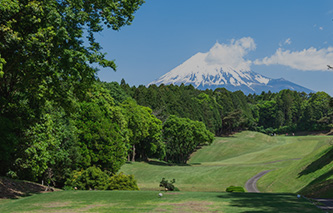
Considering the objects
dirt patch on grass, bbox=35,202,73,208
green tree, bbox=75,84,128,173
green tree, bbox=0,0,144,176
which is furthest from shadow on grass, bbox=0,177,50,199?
green tree, bbox=75,84,128,173

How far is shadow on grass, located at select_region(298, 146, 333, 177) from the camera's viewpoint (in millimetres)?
34688

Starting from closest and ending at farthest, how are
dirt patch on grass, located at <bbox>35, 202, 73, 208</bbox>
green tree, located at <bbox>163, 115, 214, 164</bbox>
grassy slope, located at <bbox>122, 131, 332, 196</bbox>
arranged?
dirt patch on grass, located at <bbox>35, 202, 73, 208</bbox> < grassy slope, located at <bbox>122, 131, 332, 196</bbox> < green tree, located at <bbox>163, 115, 214, 164</bbox>

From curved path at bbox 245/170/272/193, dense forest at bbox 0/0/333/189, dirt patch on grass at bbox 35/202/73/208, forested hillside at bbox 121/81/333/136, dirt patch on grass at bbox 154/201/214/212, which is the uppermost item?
forested hillside at bbox 121/81/333/136

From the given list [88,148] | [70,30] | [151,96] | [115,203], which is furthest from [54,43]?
[151,96]

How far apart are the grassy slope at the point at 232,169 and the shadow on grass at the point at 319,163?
87cm

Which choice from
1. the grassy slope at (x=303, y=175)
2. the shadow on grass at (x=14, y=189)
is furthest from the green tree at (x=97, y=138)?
the grassy slope at (x=303, y=175)

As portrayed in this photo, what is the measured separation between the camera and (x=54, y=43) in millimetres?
15133

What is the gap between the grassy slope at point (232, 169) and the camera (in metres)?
40.4

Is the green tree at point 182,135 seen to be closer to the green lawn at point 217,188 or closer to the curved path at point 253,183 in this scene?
the green lawn at point 217,188

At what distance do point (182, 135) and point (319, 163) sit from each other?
4139 centimetres

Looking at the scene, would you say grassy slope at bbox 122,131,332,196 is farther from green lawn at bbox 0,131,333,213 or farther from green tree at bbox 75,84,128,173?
green tree at bbox 75,84,128,173

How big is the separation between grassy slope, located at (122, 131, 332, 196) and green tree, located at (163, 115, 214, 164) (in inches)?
312

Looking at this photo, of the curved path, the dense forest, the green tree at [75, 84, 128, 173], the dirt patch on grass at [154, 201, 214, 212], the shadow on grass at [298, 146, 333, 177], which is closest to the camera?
the dirt patch on grass at [154, 201, 214, 212]

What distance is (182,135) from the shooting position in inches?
2955
